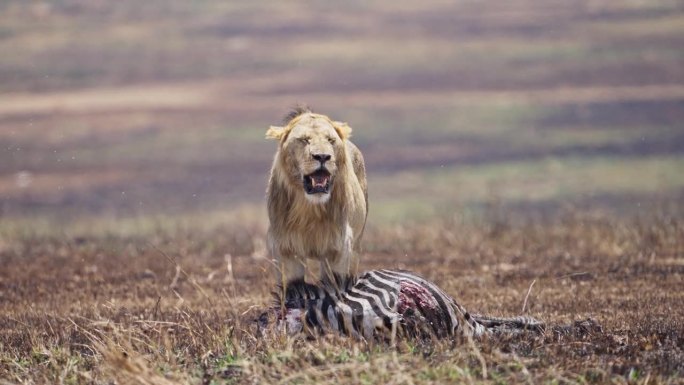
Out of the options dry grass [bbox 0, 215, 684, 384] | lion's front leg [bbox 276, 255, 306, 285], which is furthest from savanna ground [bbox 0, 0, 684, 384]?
lion's front leg [bbox 276, 255, 306, 285]

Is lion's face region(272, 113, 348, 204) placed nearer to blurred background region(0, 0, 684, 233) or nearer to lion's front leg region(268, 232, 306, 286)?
lion's front leg region(268, 232, 306, 286)

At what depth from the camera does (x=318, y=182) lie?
9367 mm

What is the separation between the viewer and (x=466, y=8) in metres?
38.7

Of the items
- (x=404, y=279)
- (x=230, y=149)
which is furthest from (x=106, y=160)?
(x=404, y=279)

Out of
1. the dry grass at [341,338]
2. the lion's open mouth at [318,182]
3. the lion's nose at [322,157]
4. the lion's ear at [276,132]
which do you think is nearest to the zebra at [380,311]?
A: the dry grass at [341,338]

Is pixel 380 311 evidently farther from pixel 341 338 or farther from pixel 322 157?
pixel 322 157

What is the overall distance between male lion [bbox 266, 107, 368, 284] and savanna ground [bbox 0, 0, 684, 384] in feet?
1.80

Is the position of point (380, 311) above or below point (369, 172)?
above

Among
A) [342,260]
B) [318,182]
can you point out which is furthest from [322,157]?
[342,260]

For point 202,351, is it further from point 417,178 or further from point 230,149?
point 230,149

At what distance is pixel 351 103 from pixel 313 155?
68.4ft

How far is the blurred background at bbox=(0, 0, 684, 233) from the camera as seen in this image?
2361cm

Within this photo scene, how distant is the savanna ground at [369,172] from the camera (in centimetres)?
856

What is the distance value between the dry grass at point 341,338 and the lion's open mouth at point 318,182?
0.77 metres
